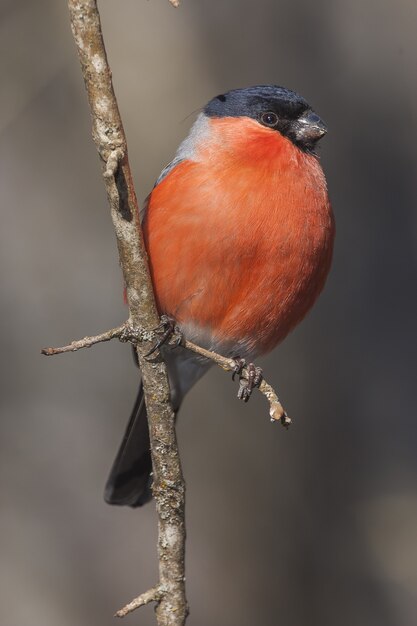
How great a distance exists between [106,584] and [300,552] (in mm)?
1147

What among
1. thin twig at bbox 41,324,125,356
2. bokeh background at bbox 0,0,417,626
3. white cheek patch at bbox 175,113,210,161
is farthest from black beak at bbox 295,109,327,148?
bokeh background at bbox 0,0,417,626

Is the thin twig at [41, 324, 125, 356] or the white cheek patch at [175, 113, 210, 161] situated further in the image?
the white cheek patch at [175, 113, 210, 161]

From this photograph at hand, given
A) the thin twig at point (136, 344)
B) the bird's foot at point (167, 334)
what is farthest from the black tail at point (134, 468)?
the thin twig at point (136, 344)

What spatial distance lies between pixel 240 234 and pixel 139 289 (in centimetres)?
66

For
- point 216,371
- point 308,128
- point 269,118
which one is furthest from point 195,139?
point 216,371

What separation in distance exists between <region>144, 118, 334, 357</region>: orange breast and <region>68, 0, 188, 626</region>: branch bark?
587mm

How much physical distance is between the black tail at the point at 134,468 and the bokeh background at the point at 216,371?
4.34ft

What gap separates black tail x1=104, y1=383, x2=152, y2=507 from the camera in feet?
12.9

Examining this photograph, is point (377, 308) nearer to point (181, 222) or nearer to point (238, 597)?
point (238, 597)

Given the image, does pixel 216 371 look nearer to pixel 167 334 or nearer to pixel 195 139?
pixel 195 139

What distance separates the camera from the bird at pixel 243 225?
313cm

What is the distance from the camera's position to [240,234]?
310cm

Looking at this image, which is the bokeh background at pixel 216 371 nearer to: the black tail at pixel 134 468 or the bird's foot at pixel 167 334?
the black tail at pixel 134 468

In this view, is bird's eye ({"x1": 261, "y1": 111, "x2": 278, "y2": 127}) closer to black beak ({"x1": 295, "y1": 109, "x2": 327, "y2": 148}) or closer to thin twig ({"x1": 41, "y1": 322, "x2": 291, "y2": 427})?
black beak ({"x1": 295, "y1": 109, "x2": 327, "y2": 148})
